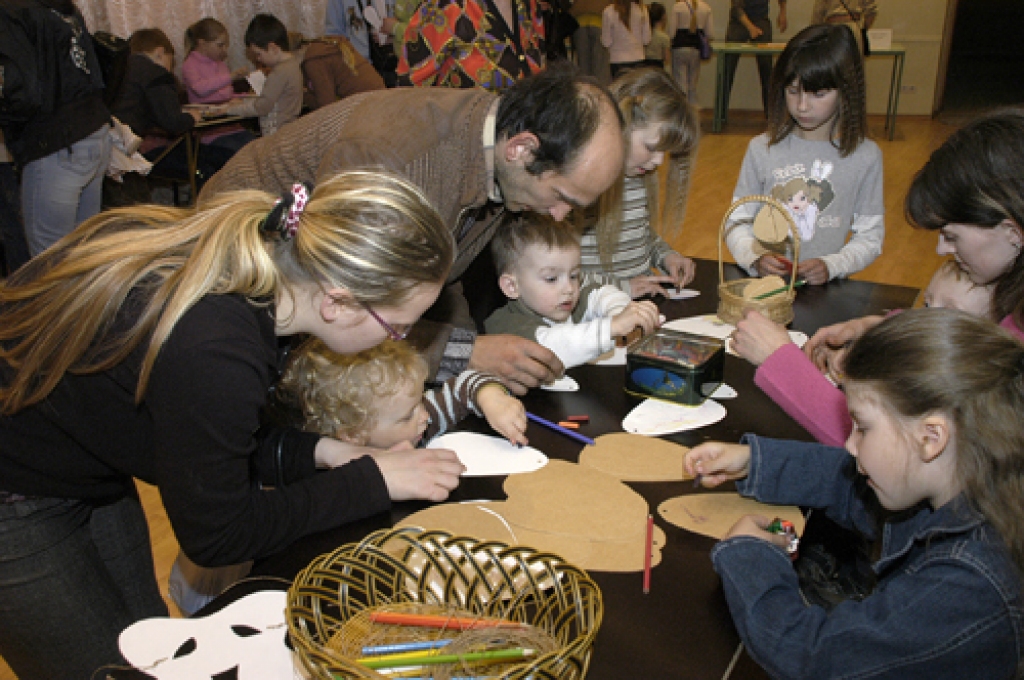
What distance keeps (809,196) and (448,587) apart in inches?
74.9

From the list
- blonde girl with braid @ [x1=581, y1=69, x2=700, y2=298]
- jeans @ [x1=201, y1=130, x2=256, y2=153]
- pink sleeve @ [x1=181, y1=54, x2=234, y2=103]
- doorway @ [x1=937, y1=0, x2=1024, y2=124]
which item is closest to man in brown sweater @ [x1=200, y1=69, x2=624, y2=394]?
blonde girl with braid @ [x1=581, y1=69, x2=700, y2=298]

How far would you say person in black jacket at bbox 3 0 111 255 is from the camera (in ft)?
10.0

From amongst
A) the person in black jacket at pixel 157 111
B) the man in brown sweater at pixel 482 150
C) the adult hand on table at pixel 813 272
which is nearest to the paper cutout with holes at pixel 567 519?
the man in brown sweater at pixel 482 150

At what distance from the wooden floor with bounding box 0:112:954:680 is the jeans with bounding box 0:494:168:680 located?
89 cm

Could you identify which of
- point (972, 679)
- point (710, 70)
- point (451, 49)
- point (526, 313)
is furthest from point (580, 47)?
point (972, 679)

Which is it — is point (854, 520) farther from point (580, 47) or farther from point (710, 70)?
point (710, 70)

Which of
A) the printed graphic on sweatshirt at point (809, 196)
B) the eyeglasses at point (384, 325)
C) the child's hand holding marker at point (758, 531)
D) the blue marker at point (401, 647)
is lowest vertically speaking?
the child's hand holding marker at point (758, 531)

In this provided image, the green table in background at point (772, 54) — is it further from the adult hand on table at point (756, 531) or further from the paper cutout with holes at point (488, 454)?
the adult hand on table at point (756, 531)

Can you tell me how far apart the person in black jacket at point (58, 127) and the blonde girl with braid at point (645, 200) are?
2.26 metres

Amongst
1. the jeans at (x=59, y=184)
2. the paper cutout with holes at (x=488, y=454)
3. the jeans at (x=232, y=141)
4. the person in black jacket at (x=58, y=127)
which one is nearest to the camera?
the paper cutout with holes at (x=488, y=454)

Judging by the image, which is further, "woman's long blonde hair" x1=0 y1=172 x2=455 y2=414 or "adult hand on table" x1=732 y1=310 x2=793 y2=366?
"adult hand on table" x1=732 y1=310 x2=793 y2=366

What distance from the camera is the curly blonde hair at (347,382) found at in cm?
146

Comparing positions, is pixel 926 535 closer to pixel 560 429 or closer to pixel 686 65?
pixel 560 429

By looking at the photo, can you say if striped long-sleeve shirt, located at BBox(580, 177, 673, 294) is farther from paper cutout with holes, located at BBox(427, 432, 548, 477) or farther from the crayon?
paper cutout with holes, located at BBox(427, 432, 548, 477)
